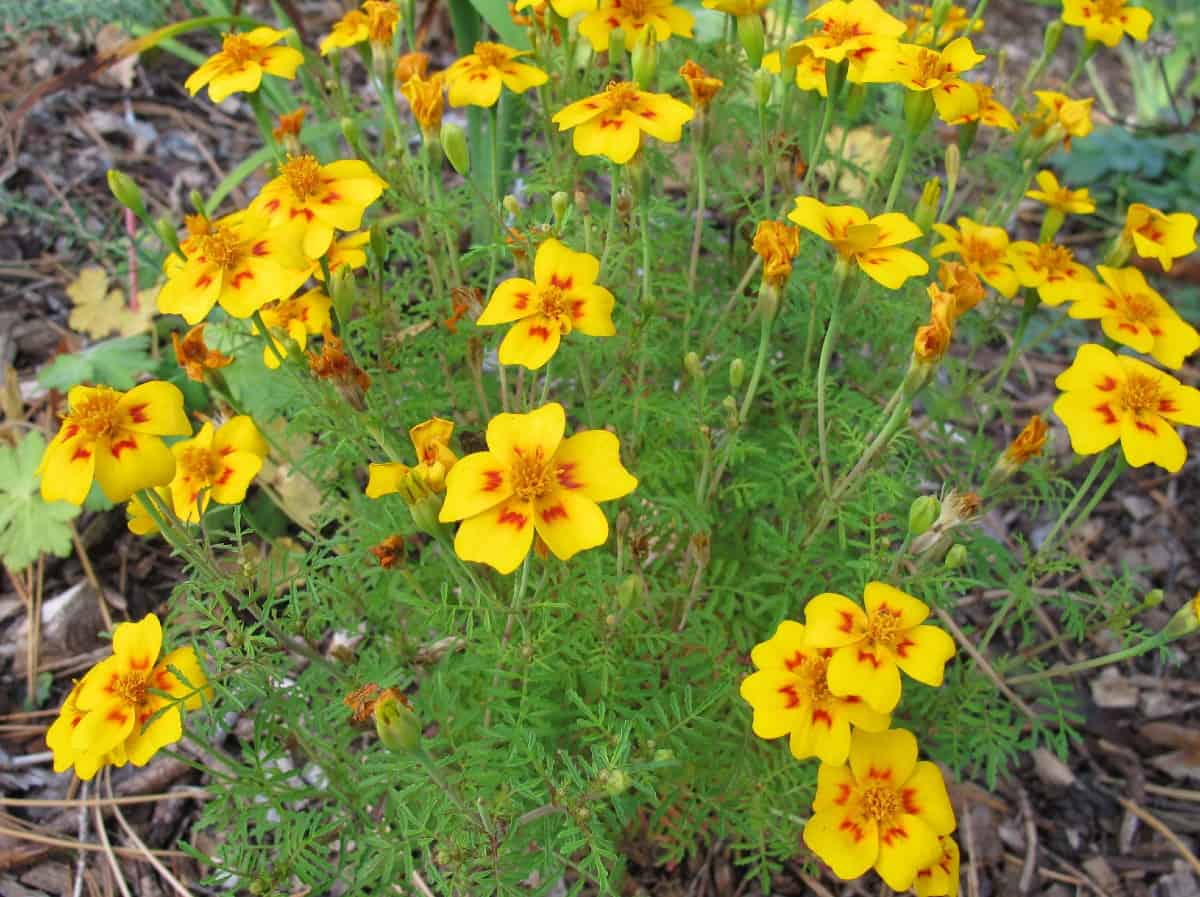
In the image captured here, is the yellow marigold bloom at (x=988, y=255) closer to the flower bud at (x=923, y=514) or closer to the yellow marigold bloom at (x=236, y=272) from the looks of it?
the flower bud at (x=923, y=514)

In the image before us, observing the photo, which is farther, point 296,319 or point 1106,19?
point 1106,19

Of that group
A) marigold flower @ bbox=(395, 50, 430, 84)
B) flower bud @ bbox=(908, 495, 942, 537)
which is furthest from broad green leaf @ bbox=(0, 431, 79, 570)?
flower bud @ bbox=(908, 495, 942, 537)

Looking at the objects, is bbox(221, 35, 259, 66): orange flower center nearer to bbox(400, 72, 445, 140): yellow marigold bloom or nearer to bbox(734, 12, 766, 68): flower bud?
bbox(400, 72, 445, 140): yellow marigold bloom

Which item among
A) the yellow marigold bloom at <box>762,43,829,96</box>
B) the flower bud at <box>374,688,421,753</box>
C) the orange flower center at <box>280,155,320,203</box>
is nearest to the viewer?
the flower bud at <box>374,688,421,753</box>

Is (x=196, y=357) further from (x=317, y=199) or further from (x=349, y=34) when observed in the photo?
(x=349, y=34)

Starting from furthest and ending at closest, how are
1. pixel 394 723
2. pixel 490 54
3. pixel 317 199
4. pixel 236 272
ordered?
pixel 490 54
pixel 317 199
pixel 236 272
pixel 394 723

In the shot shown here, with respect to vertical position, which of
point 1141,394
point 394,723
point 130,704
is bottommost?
point 130,704

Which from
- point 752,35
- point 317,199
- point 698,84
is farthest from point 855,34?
point 317,199
